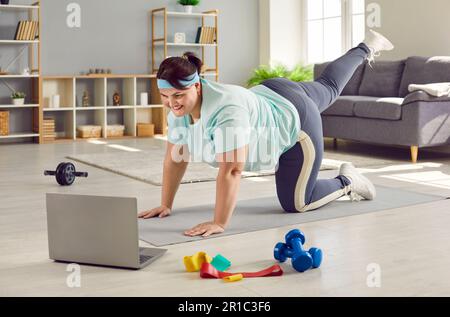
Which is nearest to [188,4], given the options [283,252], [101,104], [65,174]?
[101,104]

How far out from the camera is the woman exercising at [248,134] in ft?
9.77

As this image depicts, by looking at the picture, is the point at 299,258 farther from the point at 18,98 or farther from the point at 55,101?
the point at 55,101

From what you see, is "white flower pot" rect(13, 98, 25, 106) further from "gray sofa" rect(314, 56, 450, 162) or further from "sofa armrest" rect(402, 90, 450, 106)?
"sofa armrest" rect(402, 90, 450, 106)

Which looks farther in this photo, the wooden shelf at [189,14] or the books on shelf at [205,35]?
the books on shelf at [205,35]

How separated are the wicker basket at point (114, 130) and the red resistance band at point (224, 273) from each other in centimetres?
559

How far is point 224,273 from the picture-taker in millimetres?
2486

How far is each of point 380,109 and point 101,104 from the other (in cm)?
328

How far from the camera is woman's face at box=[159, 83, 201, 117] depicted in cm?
294

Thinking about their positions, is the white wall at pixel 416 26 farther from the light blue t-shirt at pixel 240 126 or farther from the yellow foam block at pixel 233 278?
the yellow foam block at pixel 233 278

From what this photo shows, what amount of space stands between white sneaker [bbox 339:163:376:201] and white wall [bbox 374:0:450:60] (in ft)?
9.66

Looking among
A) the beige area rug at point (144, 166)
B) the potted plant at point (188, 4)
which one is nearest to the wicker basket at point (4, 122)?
the beige area rug at point (144, 166)

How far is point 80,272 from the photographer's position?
2561mm
